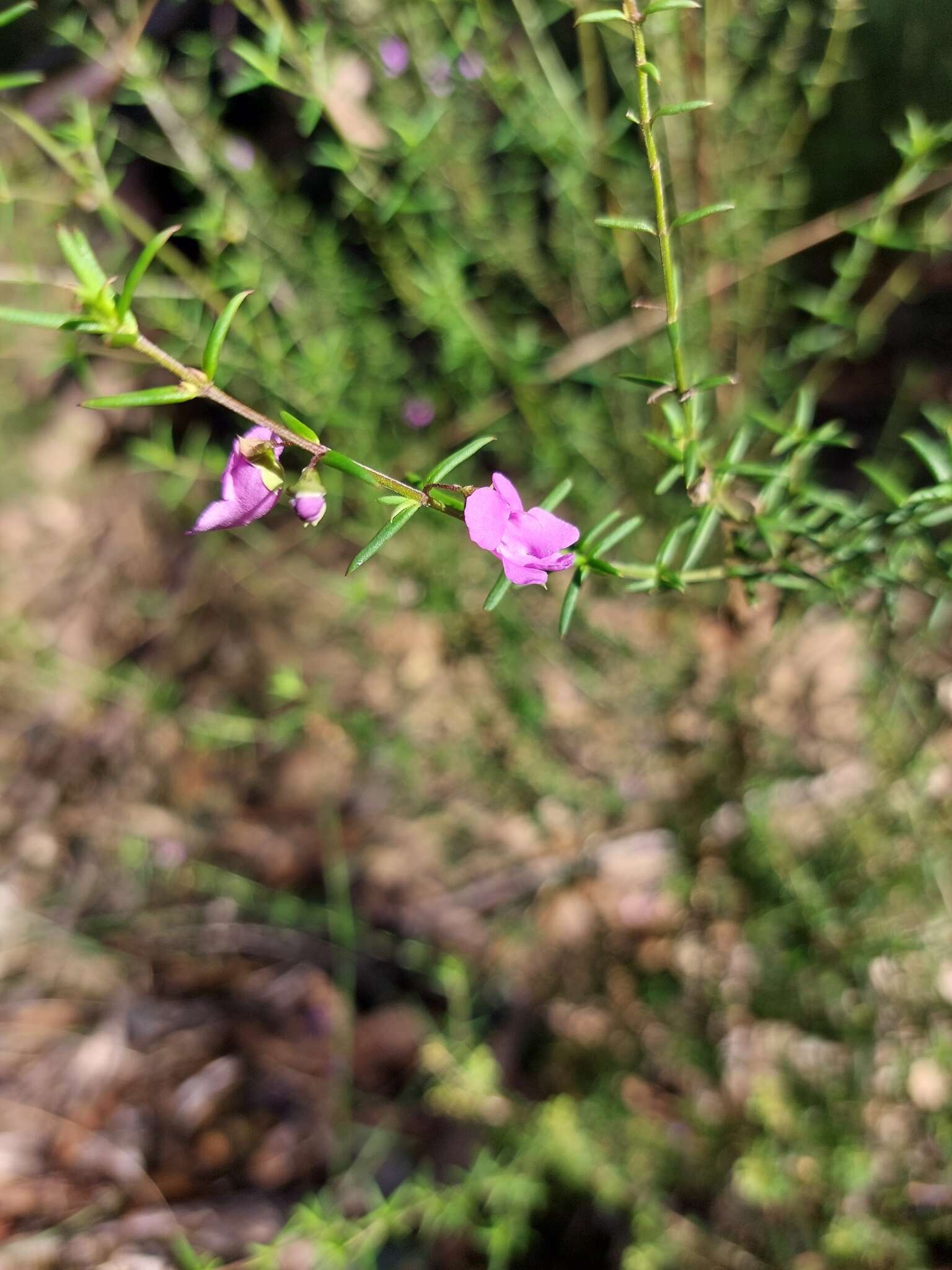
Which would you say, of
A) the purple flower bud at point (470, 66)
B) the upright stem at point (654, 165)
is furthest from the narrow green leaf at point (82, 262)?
the purple flower bud at point (470, 66)

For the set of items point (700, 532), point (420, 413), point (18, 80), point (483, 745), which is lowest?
point (483, 745)

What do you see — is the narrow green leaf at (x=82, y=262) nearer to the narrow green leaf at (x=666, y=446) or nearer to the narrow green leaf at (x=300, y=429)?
the narrow green leaf at (x=300, y=429)

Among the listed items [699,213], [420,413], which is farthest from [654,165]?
[420,413]

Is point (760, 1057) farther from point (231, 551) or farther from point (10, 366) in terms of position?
point (10, 366)

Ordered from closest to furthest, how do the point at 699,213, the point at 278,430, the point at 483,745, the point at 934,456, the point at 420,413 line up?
the point at 278,430 → the point at 699,213 → the point at 934,456 → the point at 420,413 → the point at 483,745

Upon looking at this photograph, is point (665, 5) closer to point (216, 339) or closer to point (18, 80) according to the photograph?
point (216, 339)

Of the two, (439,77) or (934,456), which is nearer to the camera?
(934,456)

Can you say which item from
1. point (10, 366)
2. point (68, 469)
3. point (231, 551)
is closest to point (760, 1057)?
point (231, 551)
